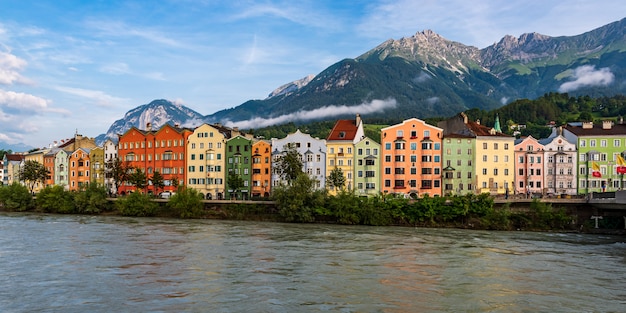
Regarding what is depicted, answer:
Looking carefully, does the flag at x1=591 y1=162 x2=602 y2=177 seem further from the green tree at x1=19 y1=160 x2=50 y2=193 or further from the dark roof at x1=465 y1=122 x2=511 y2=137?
the green tree at x1=19 y1=160 x2=50 y2=193

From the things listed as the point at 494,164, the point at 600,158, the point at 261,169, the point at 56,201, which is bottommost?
the point at 56,201

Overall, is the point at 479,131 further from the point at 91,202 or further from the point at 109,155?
the point at 109,155

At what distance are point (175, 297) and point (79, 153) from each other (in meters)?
113

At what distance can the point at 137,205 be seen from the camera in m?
88.9

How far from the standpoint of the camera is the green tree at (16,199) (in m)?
99.6

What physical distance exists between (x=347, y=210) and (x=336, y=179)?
15.4 m

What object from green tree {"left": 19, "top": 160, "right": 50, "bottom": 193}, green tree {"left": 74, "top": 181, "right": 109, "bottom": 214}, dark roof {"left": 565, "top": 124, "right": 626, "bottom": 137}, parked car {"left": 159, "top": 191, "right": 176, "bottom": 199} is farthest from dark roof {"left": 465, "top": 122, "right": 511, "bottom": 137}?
green tree {"left": 19, "top": 160, "right": 50, "bottom": 193}

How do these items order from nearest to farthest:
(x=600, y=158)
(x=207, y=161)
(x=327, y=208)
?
1. (x=327, y=208)
2. (x=600, y=158)
3. (x=207, y=161)

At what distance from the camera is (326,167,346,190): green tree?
300ft

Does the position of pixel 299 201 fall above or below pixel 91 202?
above

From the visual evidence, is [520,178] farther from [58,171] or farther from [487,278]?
[58,171]

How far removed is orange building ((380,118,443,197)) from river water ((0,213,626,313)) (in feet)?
105

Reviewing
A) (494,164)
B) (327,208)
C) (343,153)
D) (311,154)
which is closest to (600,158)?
(494,164)

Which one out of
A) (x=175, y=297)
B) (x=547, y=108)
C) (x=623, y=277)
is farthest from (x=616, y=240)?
(x=547, y=108)
